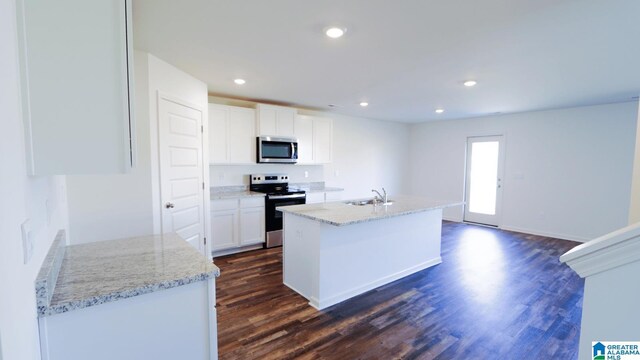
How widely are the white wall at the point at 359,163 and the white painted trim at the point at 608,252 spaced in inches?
176

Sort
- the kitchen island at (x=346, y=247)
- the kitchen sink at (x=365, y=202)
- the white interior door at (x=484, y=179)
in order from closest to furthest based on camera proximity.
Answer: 1. the kitchen island at (x=346, y=247)
2. the kitchen sink at (x=365, y=202)
3. the white interior door at (x=484, y=179)

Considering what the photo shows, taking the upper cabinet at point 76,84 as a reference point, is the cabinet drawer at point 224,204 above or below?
below

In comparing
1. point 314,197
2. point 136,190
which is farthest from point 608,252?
point 314,197

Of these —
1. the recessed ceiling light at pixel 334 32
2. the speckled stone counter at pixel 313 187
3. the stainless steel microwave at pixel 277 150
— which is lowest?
the speckled stone counter at pixel 313 187

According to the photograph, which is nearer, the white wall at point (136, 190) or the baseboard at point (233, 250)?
the white wall at point (136, 190)

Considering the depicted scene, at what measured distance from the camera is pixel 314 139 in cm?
527

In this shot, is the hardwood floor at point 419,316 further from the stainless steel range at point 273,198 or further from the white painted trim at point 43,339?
the white painted trim at point 43,339

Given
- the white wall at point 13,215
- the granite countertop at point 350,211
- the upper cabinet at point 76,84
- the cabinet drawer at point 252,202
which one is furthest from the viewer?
the cabinet drawer at point 252,202

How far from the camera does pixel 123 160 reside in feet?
3.64

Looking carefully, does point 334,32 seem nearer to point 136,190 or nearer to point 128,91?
point 128,91

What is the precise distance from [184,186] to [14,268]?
2621mm

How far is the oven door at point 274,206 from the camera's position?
4500mm

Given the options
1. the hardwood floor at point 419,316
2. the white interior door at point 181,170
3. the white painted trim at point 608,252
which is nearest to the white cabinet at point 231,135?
the white interior door at point 181,170

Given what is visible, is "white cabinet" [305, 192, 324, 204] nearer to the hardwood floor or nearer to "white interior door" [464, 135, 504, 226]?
the hardwood floor
